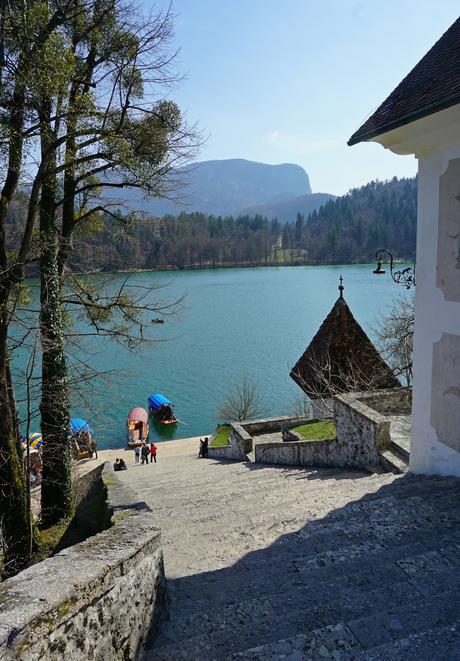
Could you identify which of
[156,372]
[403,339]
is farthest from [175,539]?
[156,372]

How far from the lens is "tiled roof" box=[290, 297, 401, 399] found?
14758 mm

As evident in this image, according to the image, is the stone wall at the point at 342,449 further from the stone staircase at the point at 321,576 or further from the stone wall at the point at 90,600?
the stone wall at the point at 90,600

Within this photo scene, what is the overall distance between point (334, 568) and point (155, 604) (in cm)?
142

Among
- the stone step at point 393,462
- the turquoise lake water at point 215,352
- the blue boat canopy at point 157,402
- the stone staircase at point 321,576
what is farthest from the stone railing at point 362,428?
the blue boat canopy at point 157,402

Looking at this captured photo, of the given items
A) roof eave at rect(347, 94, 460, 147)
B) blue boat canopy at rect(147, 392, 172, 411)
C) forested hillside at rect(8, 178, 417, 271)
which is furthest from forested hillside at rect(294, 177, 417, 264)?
roof eave at rect(347, 94, 460, 147)

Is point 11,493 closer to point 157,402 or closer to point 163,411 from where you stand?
point 163,411

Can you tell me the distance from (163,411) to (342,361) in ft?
56.0

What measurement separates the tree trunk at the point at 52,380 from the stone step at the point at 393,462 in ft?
18.6

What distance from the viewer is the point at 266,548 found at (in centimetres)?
448

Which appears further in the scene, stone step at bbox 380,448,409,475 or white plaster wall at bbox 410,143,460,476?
stone step at bbox 380,448,409,475

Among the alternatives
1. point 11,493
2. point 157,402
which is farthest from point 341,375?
point 157,402

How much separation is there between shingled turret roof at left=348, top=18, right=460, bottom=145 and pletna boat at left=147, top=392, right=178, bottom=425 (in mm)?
25699

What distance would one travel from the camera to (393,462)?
7.20m

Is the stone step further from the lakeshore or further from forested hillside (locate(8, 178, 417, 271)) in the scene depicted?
forested hillside (locate(8, 178, 417, 271))
